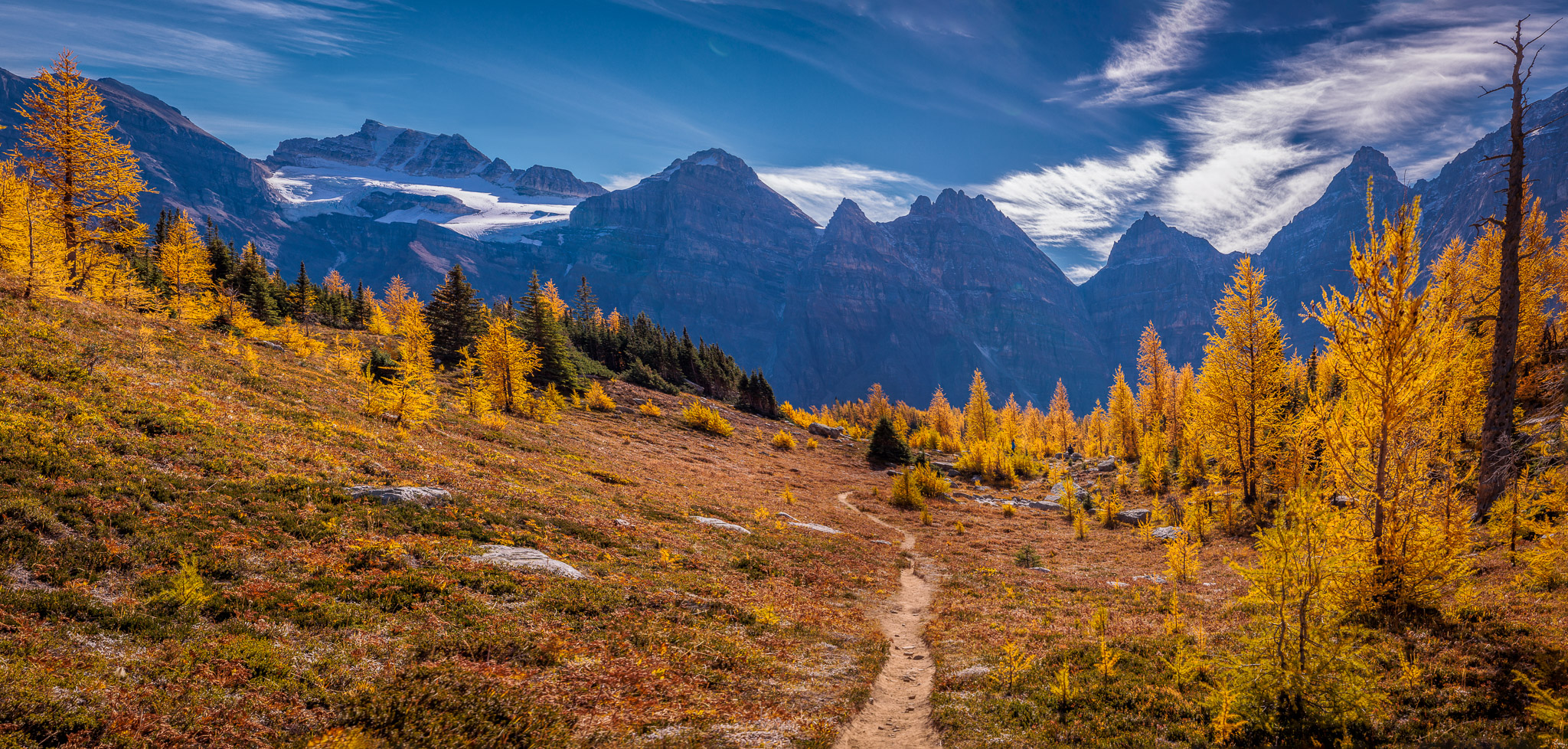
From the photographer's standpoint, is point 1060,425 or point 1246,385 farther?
point 1060,425

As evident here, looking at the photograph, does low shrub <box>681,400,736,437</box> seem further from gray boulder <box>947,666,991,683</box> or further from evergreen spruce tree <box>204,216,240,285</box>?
evergreen spruce tree <box>204,216,240,285</box>

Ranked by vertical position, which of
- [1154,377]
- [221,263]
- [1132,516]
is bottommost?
[1132,516]

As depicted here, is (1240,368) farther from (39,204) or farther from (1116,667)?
(39,204)

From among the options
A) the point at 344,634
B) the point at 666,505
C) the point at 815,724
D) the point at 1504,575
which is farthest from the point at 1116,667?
the point at 666,505

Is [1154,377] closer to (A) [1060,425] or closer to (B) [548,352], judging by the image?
(A) [1060,425]

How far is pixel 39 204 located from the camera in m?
27.6

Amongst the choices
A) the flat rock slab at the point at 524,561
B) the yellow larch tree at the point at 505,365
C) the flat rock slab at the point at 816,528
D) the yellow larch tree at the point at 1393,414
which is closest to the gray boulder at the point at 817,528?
the flat rock slab at the point at 816,528

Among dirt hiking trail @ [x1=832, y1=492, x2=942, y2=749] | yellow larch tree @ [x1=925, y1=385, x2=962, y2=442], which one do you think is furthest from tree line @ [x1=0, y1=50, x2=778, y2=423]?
yellow larch tree @ [x1=925, y1=385, x2=962, y2=442]

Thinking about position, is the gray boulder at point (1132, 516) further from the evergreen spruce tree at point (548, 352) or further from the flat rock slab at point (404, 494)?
the evergreen spruce tree at point (548, 352)

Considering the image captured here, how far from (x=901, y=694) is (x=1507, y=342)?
2231 cm

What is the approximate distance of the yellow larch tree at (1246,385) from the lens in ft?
86.5

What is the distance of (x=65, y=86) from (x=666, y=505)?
40614 mm

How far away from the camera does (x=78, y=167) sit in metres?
31.2

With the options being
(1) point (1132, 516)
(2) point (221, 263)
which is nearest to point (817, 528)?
(1) point (1132, 516)
